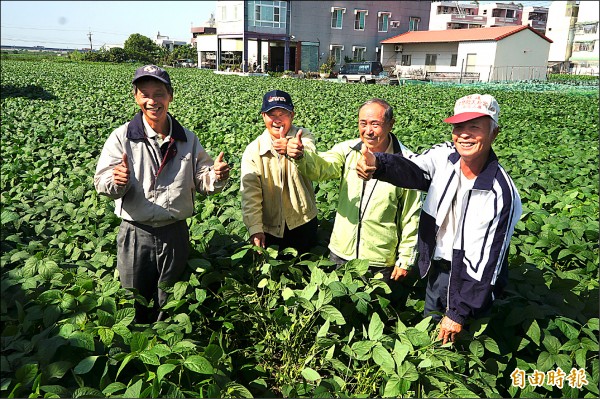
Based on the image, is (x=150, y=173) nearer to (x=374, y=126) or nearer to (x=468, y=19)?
(x=374, y=126)

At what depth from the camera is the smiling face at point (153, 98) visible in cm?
244

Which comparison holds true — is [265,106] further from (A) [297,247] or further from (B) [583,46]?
(B) [583,46]

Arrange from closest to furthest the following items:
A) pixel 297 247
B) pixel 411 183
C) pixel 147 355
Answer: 1. pixel 147 355
2. pixel 411 183
3. pixel 297 247

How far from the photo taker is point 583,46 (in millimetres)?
56031

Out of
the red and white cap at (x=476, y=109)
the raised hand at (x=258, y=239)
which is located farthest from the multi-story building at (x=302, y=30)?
the red and white cap at (x=476, y=109)

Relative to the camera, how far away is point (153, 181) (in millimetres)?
2514

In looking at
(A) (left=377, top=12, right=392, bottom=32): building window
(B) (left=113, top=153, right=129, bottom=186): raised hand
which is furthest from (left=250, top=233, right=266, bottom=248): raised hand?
(A) (left=377, top=12, right=392, bottom=32): building window

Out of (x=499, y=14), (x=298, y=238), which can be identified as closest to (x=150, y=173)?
(x=298, y=238)

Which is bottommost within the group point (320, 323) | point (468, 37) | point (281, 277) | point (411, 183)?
point (320, 323)

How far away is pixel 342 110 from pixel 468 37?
98.4ft

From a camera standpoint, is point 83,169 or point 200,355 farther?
point 83,169

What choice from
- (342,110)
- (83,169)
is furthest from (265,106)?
(342,110)

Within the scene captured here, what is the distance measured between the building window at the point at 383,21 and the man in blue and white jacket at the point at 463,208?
147 feet

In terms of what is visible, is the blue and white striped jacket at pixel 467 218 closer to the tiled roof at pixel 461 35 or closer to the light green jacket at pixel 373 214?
the light green jacket at pixel 373 214
